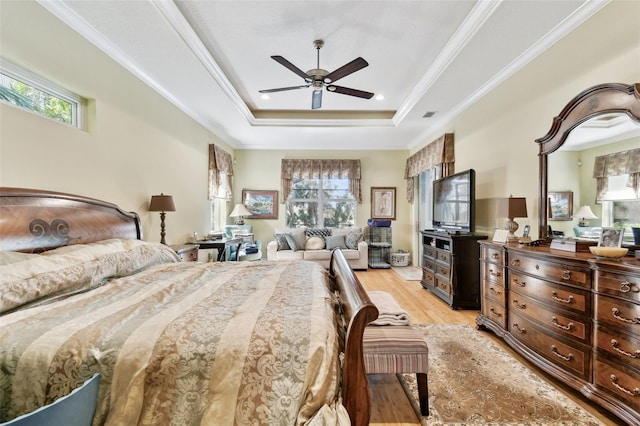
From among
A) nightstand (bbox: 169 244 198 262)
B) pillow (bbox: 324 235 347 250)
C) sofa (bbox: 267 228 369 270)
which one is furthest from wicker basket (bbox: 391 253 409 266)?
nightstand (bbox: 169 244 198 262)

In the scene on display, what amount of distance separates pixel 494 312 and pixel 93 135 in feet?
13.8

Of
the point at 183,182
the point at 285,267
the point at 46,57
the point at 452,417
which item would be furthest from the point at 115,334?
the point at 183,182

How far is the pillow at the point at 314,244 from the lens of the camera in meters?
5.86

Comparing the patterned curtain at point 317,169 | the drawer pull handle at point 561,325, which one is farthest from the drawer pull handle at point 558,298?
the patterned curtain at point 317,169

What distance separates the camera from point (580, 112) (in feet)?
7.18

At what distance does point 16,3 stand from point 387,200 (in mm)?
6167

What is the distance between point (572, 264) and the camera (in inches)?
73.3

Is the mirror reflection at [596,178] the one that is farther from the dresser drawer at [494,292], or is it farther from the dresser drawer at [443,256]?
the dresser drawer at [443,256]

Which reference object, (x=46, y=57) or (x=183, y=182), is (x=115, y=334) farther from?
(x=183, y=182)

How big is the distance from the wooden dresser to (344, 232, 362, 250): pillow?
3.52 metres

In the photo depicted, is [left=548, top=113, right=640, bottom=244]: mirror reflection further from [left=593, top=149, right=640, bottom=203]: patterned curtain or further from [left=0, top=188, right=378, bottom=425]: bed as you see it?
[left=0, top=188, right=378, bottom=425]: bed

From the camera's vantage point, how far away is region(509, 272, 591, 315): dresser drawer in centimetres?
179

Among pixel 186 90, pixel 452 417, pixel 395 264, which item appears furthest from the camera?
pixel 395 264

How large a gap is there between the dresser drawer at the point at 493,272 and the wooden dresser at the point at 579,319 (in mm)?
36
